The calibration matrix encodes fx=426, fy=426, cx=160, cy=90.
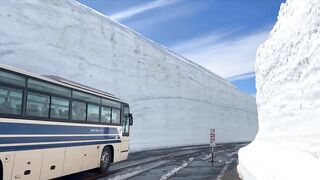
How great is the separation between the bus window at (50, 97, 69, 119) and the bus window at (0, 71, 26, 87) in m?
1.43

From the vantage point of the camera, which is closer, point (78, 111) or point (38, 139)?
point (38, 139)

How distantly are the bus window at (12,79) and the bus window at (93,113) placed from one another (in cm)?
384

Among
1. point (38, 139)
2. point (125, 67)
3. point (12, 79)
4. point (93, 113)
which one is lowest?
point (38, 139)

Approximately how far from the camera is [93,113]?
13000 mm

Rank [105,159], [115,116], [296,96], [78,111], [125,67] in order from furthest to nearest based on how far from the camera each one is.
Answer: [125,67] < [115,116] < [105,159] < [78,111] < [296,96]

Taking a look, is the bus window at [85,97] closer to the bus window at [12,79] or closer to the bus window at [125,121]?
the bus window at [12,79]

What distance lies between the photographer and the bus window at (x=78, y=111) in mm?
11577

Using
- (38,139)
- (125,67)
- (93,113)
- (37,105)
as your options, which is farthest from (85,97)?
(125,67)

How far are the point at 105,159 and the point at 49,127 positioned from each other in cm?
464

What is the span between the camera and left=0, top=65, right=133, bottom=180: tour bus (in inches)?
334

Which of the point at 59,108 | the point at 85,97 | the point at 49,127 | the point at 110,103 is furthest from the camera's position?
the point at 110,103

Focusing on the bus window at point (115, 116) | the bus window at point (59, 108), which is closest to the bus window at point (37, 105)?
the bus window at point (59, 108)

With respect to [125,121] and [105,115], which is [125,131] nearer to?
[125,121]

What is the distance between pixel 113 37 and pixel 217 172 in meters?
26.1
